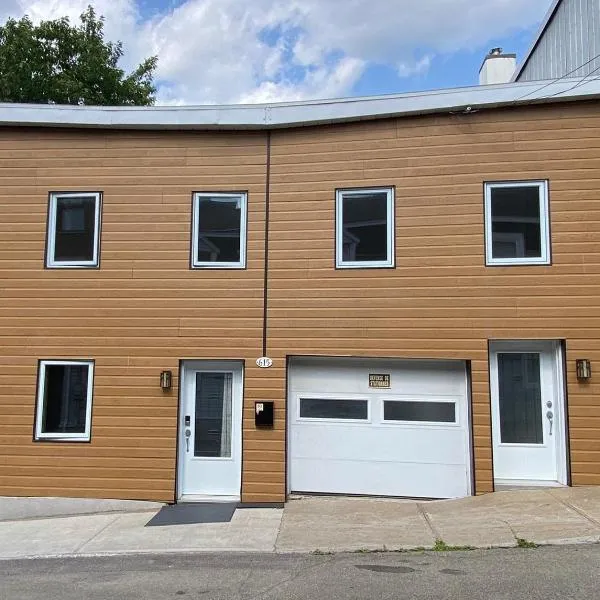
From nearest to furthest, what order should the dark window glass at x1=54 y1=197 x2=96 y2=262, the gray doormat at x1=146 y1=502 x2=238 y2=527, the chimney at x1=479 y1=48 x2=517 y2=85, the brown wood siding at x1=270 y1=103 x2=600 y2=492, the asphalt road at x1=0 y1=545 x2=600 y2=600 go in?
the asphalt road at x1=0 y1=545 x2=600 y2=600 → the gray doormat at x1=146 y1=502 x2=238 y2=527 → the brown wood siding at x1=270 y1=103 x2=600 y2=492 → the dark window glass at x1=54 y1=197 x2=96 y2=262 → the chimney at x1=479 y1=48 x2=517 y2=85

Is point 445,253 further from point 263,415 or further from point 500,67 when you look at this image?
point 500,67

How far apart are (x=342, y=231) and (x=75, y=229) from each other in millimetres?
4062

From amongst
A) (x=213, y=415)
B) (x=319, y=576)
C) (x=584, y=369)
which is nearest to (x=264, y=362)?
(x=213, y=415)

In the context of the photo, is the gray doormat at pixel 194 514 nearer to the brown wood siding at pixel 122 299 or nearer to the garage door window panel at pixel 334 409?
the brown wood siding at pixel 122 299

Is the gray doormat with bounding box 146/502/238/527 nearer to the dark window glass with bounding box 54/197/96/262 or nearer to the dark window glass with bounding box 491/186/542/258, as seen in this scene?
the dark window glass with bounding box 54/197/96/262

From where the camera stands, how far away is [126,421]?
27.8 feet

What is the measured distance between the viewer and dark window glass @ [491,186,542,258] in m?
8.22

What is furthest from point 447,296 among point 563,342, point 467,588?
point 467,588

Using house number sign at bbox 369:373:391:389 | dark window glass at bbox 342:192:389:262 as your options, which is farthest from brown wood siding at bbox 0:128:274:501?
house number sign at bbox 369:373:391:389

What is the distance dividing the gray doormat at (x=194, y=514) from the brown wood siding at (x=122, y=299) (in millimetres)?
386

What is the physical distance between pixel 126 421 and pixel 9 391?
1.80 metres

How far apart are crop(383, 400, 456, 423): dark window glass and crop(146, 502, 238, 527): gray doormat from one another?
2.54 meters

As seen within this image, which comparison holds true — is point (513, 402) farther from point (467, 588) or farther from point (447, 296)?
point (467, 588)

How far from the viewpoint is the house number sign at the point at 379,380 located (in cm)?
848
